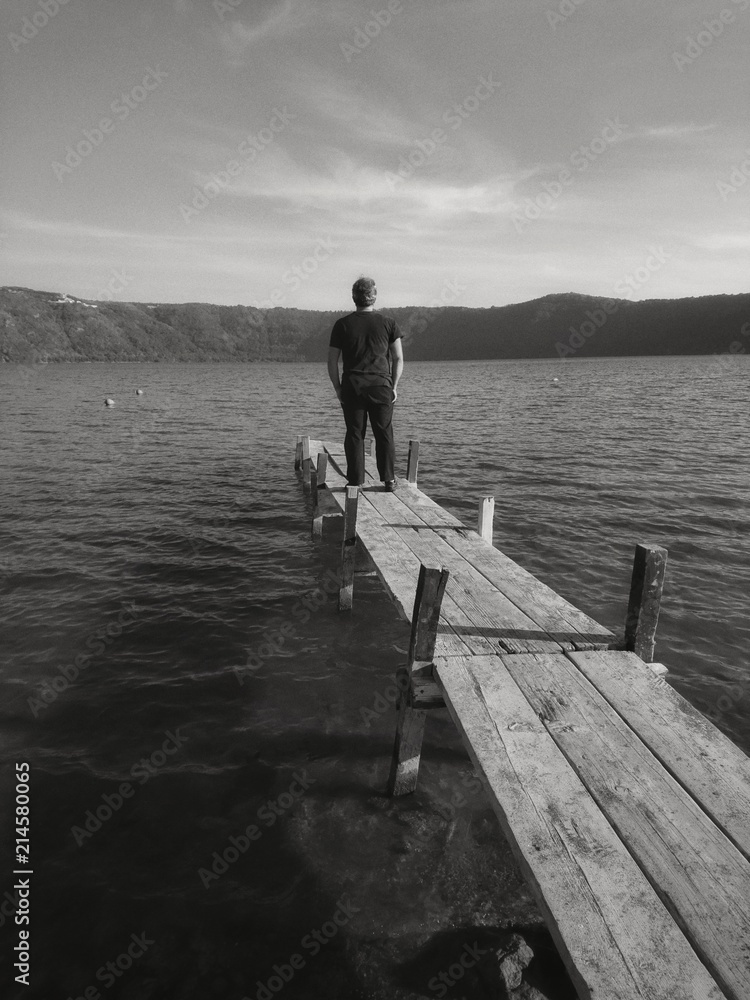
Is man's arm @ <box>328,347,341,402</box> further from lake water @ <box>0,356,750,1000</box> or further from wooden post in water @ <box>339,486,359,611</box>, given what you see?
lake water @ <box>0,356,750,1000</box>

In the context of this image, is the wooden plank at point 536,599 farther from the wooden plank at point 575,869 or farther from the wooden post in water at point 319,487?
the wooden post in water at point 319,487

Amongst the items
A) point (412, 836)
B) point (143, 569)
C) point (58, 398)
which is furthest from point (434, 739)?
point (58, 398)

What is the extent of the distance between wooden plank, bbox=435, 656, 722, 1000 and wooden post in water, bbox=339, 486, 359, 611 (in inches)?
188

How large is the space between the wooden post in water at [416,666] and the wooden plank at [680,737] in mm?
1171

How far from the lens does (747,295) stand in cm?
18575

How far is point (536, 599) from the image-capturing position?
18.7 feet

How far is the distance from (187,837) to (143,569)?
692 cm

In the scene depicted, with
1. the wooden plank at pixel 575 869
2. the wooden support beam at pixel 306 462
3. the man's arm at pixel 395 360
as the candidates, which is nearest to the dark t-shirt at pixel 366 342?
the man's arm at pixel 395 360

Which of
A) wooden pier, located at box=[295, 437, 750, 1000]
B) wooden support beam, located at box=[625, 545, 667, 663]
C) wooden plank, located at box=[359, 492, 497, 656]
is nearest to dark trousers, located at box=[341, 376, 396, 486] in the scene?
wooden plank, located at box=[359, 492, 497, 656]

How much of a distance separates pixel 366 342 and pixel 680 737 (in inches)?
242

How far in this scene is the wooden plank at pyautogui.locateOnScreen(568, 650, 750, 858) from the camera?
3.04m

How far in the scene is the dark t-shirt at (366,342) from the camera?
7.95 m

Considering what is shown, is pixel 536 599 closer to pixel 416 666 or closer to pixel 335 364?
pixel 416 666

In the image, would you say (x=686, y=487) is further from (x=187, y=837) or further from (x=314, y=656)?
(x=187, y=837)
